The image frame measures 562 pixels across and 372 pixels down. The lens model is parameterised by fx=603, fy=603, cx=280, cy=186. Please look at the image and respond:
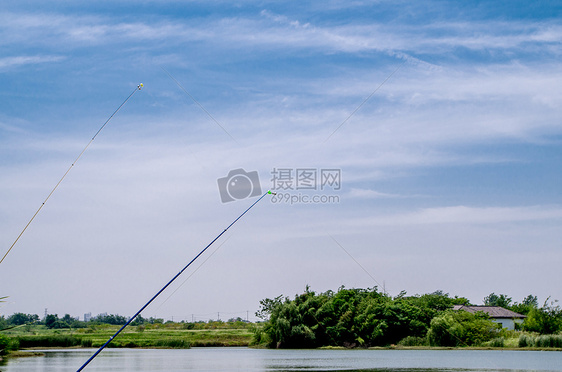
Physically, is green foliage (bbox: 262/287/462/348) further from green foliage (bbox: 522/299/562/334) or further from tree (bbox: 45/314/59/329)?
tree (bbox: 45/314/59/329)

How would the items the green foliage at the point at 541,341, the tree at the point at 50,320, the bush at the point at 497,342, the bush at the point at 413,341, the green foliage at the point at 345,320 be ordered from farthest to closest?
the tree at the point at 50,320 < the green foliage at the point at 345,320 < the bush at the point at 413,341 < the bush at the point at 497,342 < the green foliage at the point at 541,341

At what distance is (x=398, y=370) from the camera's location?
33188mm

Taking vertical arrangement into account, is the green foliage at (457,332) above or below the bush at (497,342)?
above

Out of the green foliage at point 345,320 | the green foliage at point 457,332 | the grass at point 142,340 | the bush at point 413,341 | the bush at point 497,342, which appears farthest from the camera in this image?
the grass at point 142,340

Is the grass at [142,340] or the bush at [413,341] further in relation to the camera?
the grass at [142,340]

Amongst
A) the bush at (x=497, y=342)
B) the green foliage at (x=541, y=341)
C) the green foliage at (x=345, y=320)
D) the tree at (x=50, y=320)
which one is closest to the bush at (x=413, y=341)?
the green foliage at (x=345, y=320)

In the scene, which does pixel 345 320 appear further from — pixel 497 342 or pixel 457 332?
pixel 497 342

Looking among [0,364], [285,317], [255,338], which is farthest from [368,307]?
[0,364]

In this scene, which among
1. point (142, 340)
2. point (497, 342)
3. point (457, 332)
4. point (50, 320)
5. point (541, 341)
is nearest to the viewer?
point (541, 341)

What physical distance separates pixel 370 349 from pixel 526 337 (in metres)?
15.1

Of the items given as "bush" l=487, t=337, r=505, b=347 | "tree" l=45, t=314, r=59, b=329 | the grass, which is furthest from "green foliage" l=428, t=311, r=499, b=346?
"tree" l=45, t=314, r=59, b=329

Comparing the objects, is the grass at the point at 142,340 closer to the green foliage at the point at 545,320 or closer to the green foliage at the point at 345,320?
the green foliage at the point at 345,320

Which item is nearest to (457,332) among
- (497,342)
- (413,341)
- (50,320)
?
(497,342)

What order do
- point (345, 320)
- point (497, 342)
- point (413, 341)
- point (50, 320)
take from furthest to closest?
point (50, 320) → point (345, 320) → point (413, 341) → point (497, 342)
